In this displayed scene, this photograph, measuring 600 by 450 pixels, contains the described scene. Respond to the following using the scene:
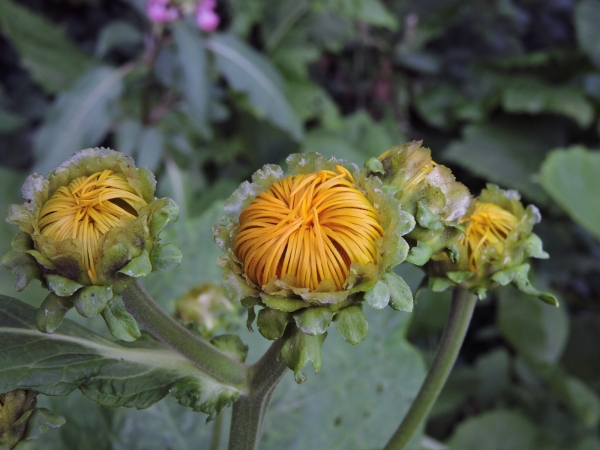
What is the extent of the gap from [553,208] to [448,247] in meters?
2.40

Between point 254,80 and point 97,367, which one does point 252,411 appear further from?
point 254,80

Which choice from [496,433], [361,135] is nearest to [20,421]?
[496,433]

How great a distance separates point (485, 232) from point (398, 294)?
0.24 metres

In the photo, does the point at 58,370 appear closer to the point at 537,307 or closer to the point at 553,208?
the point at 537,307

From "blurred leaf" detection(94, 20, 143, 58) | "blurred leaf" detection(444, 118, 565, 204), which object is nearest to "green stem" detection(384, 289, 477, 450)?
"blurred leaf" detection(94, 20, 143, 58)

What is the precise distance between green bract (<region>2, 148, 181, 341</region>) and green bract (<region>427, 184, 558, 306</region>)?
1.23ft

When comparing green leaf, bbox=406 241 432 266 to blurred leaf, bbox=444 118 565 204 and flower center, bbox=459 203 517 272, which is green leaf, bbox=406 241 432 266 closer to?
flower center, bbox=459 203 517 272

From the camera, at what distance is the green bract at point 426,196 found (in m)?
0.68

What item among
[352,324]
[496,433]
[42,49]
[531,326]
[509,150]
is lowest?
[496,433]

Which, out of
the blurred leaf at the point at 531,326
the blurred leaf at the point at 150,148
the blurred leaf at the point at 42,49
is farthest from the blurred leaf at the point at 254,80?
the blurred leaf at the point at 531,326

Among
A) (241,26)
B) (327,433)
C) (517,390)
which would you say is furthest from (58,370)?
(241,26)

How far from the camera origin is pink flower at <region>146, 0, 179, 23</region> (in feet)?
7.20

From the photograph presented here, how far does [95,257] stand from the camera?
0.61 meters

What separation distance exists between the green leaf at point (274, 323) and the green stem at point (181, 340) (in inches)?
5.7
